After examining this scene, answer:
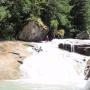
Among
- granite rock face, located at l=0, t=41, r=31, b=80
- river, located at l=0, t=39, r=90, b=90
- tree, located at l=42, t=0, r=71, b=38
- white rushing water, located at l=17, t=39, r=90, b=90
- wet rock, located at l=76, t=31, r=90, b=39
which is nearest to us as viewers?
river, located at l=0, t=39, r=90, b=90

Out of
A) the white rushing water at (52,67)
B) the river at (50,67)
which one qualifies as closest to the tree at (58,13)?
the river at (50,67)

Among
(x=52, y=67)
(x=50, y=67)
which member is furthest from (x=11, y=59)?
(x=52, y=67)

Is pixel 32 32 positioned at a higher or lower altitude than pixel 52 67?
higher

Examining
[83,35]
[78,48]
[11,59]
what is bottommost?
[83,35]

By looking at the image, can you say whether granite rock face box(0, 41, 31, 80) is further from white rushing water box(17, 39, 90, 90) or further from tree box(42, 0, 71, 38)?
tree box(42, 0, 71, 38)

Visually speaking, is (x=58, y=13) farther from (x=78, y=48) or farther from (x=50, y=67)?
(x=50, y=67)

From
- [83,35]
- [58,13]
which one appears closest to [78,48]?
[58,13]

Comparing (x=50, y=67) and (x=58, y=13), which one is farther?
(x=58, y=13)

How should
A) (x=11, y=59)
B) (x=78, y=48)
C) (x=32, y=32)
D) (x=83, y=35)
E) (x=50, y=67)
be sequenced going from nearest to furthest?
(x=11, y=59) → (x=50, y=67) → (x=78, y=48) → (x=32, y=32) → (x=83, y=35)

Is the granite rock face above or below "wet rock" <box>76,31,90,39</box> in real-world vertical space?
above

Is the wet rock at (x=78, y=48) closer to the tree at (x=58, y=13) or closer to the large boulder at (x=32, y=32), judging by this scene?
the large boulder at (x=32, y=32)

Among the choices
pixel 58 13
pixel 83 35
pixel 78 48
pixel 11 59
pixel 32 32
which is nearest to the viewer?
pixel 11 59

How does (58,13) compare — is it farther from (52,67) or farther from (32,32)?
(52,67)

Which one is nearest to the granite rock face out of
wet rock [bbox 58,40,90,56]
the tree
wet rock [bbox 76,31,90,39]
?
wet rock [bbox 58,40,90,56]
